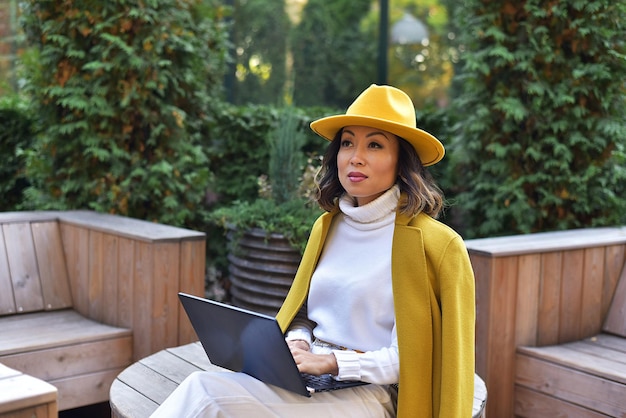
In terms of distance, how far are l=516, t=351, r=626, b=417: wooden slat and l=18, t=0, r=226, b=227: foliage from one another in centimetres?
228

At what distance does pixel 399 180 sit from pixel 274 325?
617 millimetres

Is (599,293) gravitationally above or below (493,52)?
below

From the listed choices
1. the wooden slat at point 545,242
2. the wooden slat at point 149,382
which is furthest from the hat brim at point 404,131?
the wooden slat at point 545,242

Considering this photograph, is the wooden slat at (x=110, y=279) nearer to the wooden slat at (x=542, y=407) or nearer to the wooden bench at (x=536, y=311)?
the wooden bench at (x=536, y=311)

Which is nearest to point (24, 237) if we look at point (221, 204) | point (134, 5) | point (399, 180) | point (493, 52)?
point (134, 5)

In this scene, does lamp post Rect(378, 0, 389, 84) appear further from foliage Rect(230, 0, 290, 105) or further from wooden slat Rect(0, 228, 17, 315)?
wooden slat Rect(0, 228, 17, 315)

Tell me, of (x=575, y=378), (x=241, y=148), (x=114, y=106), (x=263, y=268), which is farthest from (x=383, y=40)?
(x=575, y=378)

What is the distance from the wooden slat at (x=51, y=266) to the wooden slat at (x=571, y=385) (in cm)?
225

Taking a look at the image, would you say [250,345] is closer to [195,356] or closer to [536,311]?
[195,356]

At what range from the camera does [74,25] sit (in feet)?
14.1

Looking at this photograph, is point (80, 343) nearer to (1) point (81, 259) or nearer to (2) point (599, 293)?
(1) point (81, 259)

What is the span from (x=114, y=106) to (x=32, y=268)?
117 cm

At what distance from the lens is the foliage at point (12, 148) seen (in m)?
5.24

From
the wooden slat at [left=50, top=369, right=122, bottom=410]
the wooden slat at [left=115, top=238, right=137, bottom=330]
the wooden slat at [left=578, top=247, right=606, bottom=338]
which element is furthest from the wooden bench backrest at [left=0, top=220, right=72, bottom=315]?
the wooden slat at [left=578, top=247, right=606, bottom=338]
